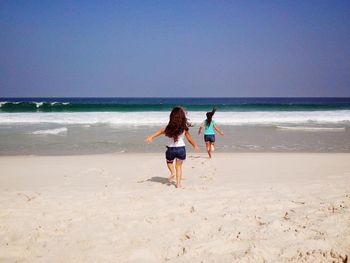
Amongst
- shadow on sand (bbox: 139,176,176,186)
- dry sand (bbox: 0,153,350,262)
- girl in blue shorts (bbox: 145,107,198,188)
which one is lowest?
shadow on sand (bbox: 139,176,176,186)

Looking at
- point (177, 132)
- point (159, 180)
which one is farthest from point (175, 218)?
point (159, 180)

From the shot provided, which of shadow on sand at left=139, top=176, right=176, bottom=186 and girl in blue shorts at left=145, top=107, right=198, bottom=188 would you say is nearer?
girl in blue shorts at left=145, top=107, right=198, bottom=188

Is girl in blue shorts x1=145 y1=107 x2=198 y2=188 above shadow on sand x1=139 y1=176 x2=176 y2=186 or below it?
above

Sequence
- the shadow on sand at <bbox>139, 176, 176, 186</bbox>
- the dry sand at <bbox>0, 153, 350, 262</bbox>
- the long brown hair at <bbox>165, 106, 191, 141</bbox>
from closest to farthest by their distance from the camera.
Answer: the dry sand at <bbox>0, 153, 350, 262</bbox>, the long brown hair at <bbox>165, 106, 191, 141</bbox>, the shadow on sand at <bbox>139, 176, 176, 186</bbox>

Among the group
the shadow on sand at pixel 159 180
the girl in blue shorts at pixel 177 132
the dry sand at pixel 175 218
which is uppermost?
the girl in blue shorts at pixel 177 132

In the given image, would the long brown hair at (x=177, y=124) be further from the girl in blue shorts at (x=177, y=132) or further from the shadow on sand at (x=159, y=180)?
the shadow on sand at (x=159, y=180)

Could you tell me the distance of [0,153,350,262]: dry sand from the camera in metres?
2.98

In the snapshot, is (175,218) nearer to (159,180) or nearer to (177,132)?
(177,132)

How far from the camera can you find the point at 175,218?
388 cm

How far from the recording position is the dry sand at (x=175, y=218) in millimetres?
2982

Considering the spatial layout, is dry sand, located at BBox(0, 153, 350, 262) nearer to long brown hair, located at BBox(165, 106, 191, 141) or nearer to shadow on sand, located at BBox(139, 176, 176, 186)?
shadow on sand, located at BBox(139, 176, 176, 186)

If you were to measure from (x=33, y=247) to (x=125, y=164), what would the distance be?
542 cm

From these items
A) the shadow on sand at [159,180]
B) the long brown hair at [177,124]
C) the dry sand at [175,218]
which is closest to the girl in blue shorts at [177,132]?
the long brown hair at [177,124]

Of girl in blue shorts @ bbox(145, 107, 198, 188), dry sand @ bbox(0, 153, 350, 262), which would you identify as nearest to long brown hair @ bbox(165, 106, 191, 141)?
girl in blue shorts @ bbox(145, 107, 198, 188)
